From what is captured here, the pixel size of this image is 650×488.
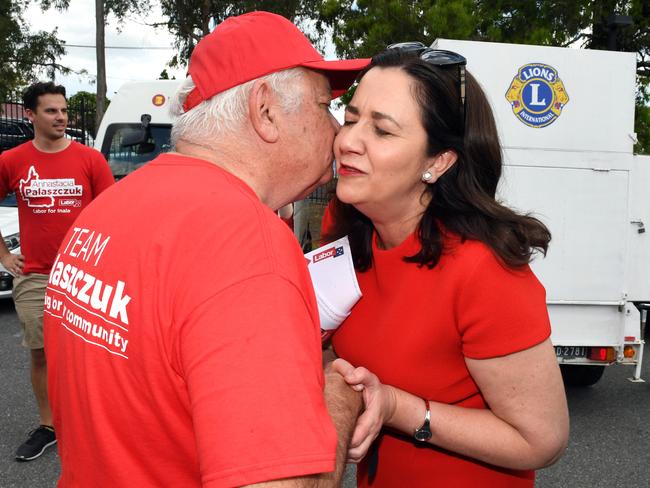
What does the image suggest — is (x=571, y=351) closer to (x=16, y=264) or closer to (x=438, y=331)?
(x=438, y=331)

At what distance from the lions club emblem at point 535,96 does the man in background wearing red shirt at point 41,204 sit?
10.1 feet

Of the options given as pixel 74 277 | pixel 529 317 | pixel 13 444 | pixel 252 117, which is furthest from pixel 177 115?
pixel 13 444

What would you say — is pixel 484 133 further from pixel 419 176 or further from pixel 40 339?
pixel 40 339

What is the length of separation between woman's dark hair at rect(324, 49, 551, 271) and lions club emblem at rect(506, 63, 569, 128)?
324 centimetres

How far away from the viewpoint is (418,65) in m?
1.67

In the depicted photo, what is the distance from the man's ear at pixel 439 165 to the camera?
67.6 inches

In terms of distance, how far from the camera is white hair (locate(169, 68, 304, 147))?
1255 millimetres

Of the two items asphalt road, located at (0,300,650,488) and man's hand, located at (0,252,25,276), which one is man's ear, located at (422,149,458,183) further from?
man's hand, located at (0,252,25,276)

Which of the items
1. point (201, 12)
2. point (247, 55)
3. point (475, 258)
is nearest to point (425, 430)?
point (475, 258)

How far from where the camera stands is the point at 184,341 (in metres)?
0.89

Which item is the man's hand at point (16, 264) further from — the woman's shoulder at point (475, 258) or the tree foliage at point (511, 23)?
the tree foliage at point (511, 23)

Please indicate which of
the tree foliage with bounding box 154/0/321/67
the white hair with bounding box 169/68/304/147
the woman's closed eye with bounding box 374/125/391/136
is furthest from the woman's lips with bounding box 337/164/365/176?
the tree foliage with bounding box 154/0/321/67

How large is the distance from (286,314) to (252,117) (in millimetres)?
534

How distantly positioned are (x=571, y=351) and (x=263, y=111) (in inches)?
171
